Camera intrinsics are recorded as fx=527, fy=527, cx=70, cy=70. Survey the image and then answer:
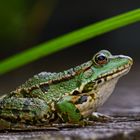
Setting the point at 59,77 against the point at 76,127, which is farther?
the point at 59,77

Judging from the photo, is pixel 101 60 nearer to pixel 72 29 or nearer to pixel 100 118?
pixel 100 118

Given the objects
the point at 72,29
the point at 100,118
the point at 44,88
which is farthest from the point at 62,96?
the point at 72,29

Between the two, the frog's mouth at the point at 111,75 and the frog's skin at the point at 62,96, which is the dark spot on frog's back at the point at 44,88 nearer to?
the frog's skin at the point at 62,96

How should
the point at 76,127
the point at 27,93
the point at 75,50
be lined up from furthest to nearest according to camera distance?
1. the point at 75,50
2. the point at 27,93
3. the point at 76,127

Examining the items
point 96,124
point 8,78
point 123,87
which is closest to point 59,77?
point 96,124

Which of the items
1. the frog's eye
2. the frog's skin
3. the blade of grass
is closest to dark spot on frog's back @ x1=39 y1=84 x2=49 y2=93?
the frog's skin

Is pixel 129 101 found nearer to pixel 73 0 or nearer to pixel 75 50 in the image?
pixel 73 0
